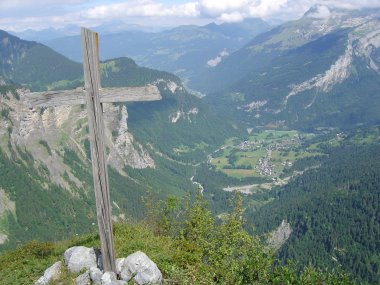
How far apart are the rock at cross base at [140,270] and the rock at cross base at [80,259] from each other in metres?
1.73

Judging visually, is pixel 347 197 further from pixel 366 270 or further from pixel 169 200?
pixel 169 200

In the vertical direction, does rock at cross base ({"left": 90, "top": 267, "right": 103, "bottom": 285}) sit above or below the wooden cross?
below

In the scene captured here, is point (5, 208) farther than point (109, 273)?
Yes

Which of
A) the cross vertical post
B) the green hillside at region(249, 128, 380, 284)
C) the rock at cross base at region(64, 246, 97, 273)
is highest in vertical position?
the cross vertical post

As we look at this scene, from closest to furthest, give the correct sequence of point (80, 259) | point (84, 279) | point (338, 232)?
point (84, 279) → point (80, 259) → point (338, 232)

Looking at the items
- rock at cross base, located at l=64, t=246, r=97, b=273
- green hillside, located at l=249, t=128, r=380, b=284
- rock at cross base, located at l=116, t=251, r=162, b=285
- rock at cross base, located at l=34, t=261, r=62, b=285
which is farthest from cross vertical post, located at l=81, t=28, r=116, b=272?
green hillside, located at l=249, t=128, r=380, b=284

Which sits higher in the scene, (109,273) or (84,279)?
(109,273)

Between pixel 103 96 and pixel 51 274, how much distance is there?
9.21 metres

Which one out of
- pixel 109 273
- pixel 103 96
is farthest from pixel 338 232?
pixel 103 96

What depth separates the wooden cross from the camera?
17.2 meters

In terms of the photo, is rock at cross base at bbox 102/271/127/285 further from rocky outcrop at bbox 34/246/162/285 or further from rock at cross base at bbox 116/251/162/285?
rock at cross base at bbox 116/251/162/285

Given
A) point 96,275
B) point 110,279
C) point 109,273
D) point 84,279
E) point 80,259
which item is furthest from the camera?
point 80,259

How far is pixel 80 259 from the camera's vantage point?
68.5ft

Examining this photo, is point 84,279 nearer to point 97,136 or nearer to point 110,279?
point 110,279
